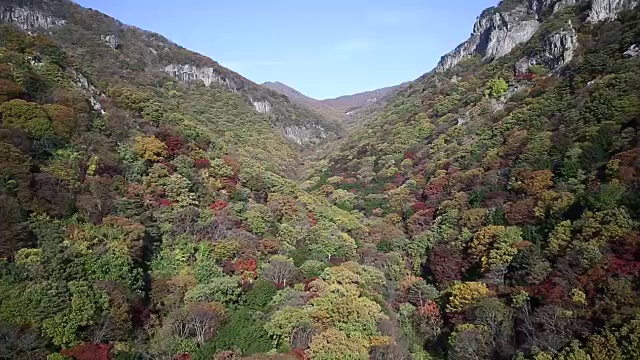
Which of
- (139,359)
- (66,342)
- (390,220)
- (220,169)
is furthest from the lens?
(390,220)

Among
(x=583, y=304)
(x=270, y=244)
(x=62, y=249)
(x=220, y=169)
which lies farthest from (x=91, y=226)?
(x=583, y=304)

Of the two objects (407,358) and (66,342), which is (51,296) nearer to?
(66,342)

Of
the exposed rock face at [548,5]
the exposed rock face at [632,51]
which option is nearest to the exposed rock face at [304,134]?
the exposed rock face at [548,5]

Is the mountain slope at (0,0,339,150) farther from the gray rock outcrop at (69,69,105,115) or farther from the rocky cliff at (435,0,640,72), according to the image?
the rocky cliff at (435,0,640,72)

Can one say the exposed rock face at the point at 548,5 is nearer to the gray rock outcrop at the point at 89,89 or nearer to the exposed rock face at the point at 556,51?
the exposed rock face at the point at 556,51

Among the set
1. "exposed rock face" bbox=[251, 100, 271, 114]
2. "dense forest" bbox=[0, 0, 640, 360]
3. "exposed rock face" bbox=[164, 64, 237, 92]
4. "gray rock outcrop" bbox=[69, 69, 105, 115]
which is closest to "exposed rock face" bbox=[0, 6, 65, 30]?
"exposed rock face" bbox=[164, 64, 237, 92]

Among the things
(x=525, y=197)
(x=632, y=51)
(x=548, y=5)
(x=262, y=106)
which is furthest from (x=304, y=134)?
(x=525, y=197)

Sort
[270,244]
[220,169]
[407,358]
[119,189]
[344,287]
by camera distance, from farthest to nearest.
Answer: [220,169] → [270,244] → [119,189] → [344,287] → [407,358]
